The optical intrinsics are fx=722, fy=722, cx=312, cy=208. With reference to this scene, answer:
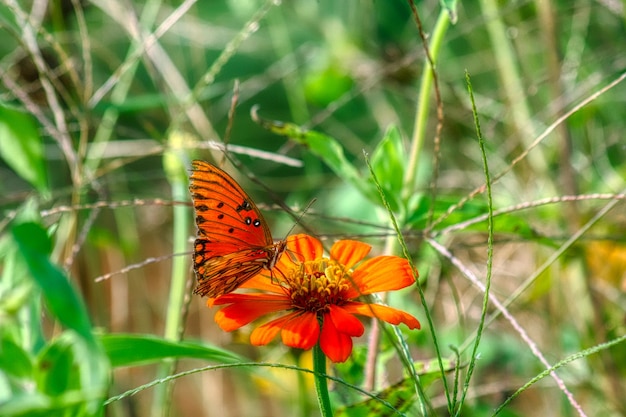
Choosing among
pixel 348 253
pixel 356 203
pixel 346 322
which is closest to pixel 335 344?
pixel 346 322

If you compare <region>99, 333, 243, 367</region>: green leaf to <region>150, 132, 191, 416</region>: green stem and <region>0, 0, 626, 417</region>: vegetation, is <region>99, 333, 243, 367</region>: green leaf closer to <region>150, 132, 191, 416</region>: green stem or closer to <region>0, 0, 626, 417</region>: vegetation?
<region>0, 0, 626, 417</region>: vegetation

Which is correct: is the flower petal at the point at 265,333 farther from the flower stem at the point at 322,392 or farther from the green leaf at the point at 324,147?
the green leaf at the point at 324,147

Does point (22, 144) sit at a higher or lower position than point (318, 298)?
higher

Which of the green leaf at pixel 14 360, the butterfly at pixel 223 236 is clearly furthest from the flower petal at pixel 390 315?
the green leaf at pixel 14 360

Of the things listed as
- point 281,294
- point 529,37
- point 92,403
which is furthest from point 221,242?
point 529,37

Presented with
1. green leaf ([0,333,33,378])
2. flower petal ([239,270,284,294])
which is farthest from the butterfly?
green leaf ([0,333,33,378])

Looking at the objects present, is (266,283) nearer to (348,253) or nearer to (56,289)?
(348,253)
